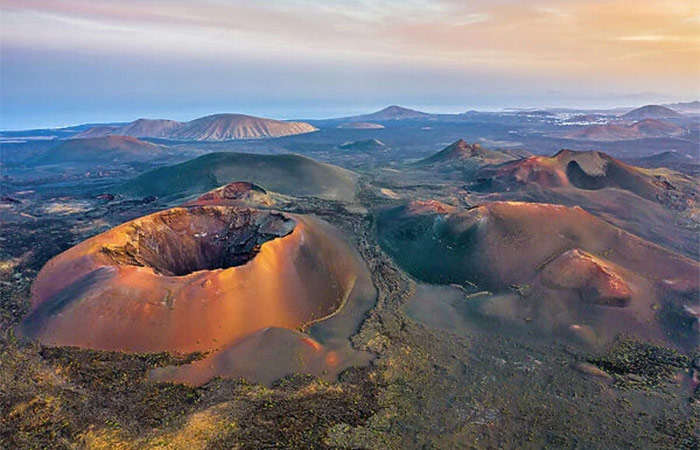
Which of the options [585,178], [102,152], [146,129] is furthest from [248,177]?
[146,129]

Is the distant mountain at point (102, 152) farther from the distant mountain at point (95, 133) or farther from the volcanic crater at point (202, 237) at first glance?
the volcanic crater at point (202, 237)

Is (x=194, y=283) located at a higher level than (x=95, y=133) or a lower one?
lower

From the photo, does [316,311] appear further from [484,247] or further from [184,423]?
[484,247]

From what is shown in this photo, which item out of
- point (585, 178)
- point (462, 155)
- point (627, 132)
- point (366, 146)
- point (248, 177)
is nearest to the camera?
point (585, 178)

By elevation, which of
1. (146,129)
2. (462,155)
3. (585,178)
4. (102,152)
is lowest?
(585,178)

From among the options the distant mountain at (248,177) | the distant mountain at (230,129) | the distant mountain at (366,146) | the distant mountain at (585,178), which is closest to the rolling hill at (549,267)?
the distant mountain at (248,177)

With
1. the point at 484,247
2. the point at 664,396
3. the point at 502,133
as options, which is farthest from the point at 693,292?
the point at 502,133

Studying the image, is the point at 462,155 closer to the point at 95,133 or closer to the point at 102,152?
the point at 102,152
